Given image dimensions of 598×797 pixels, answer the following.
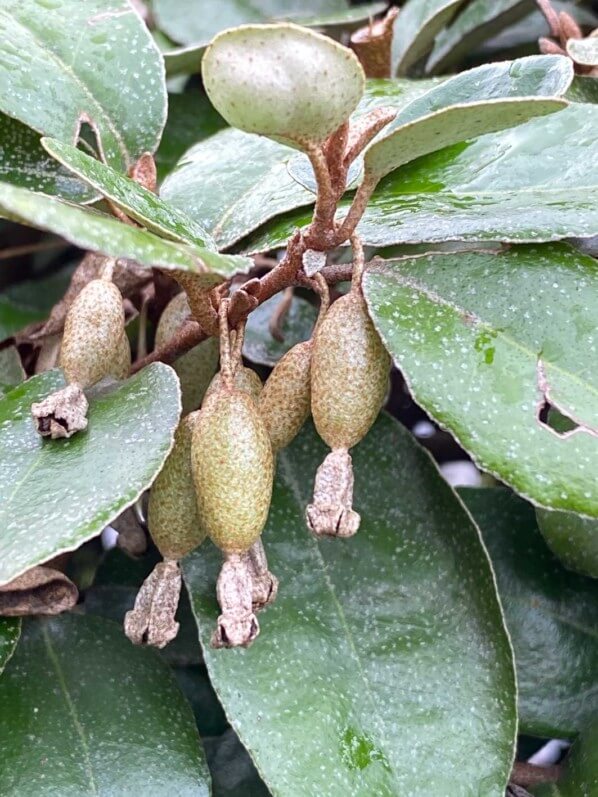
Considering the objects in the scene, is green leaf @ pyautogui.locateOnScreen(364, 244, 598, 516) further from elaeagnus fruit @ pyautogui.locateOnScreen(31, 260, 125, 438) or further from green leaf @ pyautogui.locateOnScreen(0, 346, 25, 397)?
green leaf @ pyautogui.locateOnScreen(0, 346, 25, 397)

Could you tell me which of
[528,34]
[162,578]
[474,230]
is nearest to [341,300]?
[474,230]

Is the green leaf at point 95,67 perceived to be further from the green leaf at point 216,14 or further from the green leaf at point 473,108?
the green leaf at point 216,14

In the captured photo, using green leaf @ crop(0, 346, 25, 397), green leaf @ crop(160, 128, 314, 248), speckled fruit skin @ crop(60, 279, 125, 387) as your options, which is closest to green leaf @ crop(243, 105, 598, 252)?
green leaf @ crop(160, 128, 314, 248)

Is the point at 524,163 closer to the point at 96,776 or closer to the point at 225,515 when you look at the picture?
the point at 225,515

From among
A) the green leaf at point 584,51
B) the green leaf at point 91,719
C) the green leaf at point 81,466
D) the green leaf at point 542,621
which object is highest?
the green leaf at point 584,51

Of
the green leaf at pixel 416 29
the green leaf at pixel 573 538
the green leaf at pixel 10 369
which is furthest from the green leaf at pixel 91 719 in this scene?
the green leaf at pixel 416 29
